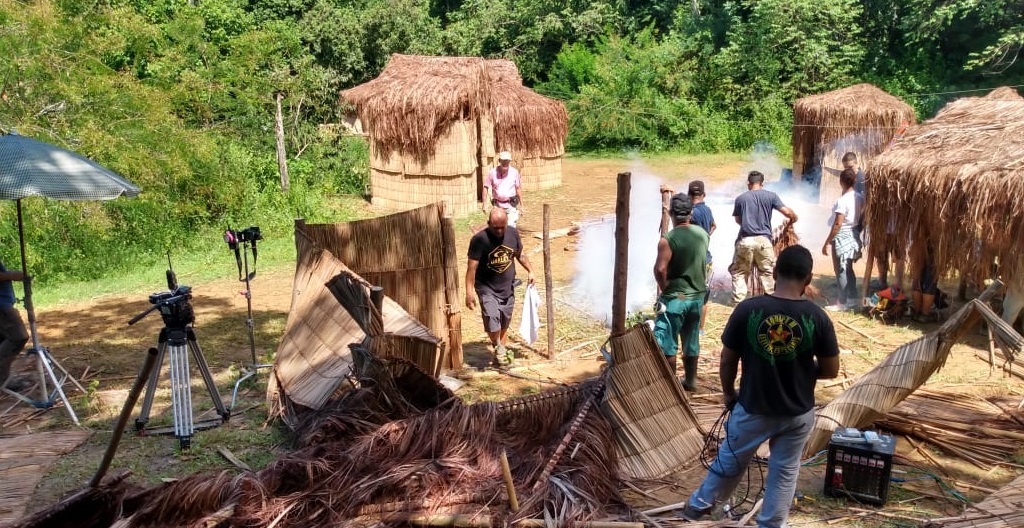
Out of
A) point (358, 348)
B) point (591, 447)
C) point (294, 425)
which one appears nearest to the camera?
point (591, 447)

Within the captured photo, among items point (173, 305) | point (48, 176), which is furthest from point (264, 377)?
point (48, 176)

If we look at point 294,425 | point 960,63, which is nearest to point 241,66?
point 294,425

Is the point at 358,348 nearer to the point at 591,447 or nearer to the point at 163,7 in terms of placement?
the point at 591,447

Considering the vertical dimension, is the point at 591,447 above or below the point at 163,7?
below

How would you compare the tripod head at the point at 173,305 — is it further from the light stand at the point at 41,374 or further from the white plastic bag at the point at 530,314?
the white plastic bag at the point at 530,314

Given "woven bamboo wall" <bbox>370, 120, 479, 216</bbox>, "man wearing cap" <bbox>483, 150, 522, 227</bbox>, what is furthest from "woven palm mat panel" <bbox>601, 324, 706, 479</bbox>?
"woven bamboo wall" <bbox>370, 120, 479, 216</bbox>

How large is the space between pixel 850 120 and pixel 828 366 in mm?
12158

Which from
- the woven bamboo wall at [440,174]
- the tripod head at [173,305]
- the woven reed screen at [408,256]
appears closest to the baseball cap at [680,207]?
the woven reed screen at [408,256]

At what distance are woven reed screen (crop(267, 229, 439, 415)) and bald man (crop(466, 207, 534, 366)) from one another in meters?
1.07

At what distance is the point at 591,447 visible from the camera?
470 cm

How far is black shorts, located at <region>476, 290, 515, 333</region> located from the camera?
7301 millimetres

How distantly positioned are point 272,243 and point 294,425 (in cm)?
836

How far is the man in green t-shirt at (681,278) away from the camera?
621 cm

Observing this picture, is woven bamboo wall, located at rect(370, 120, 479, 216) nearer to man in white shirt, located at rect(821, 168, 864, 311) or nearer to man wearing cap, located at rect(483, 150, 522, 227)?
man wearing cap, located at rect(483, 150, 522, 227)
